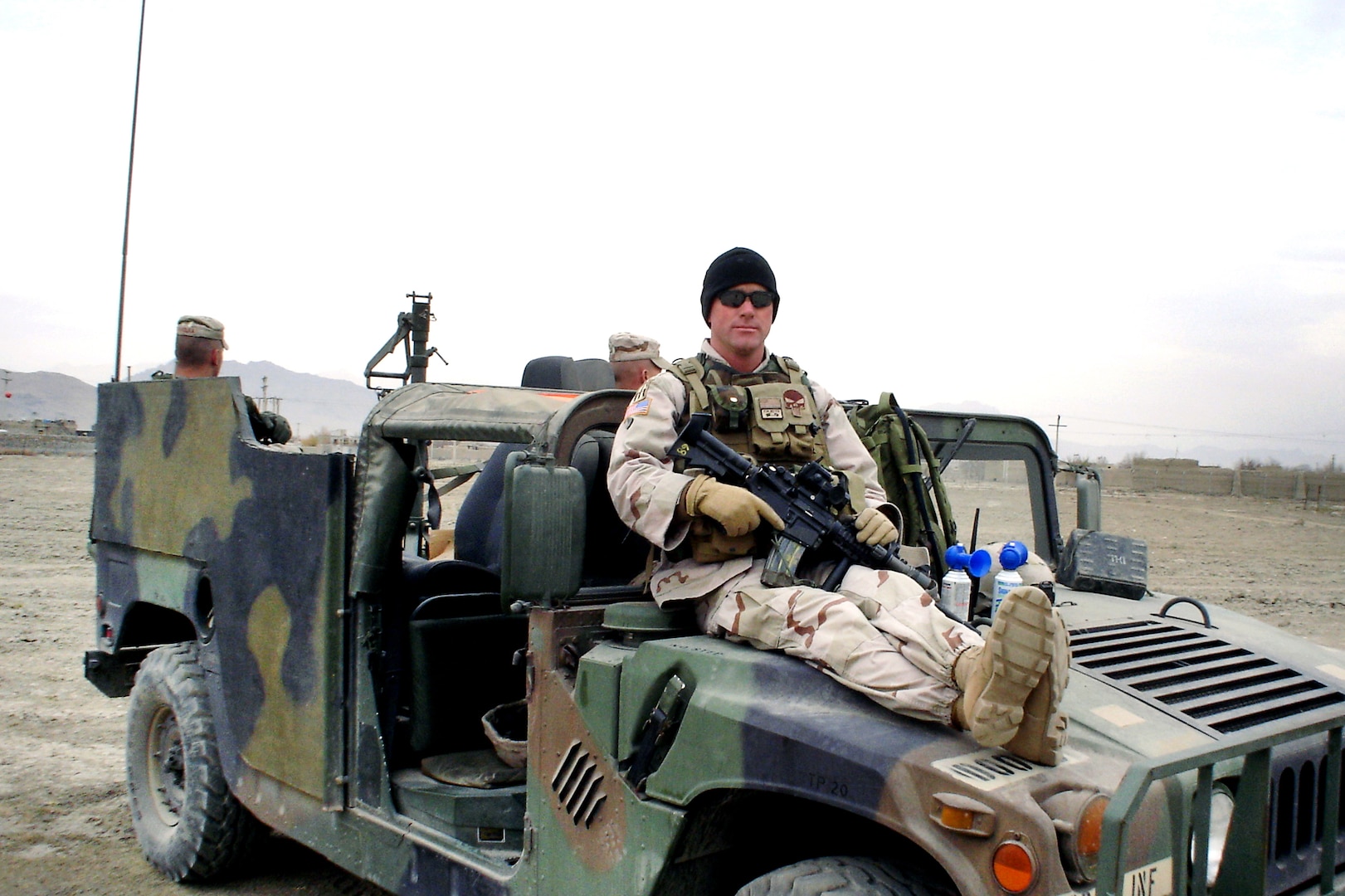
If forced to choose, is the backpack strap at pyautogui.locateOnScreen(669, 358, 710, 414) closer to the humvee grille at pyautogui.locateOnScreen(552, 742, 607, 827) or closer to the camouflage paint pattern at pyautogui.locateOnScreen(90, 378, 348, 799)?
the humvee grille at pyautogui.locateOnScreen(552, 742, 607, 827)

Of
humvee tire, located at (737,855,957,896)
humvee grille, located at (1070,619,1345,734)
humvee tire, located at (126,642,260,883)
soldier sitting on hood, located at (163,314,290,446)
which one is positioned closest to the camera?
humvee tire, located at (737,855,957,896)

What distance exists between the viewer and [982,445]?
4602 millimetres

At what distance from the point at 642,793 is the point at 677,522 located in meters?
0.68

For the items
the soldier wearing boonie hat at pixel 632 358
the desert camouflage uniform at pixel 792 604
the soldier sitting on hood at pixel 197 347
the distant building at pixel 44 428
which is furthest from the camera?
the distant building at pixel 44 428

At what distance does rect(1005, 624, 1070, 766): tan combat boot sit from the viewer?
2.20 metres

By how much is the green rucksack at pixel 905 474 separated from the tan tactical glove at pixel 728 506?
4.44 feet

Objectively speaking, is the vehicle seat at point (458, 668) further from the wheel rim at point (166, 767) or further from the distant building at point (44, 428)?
the distant building at point (44, 428)

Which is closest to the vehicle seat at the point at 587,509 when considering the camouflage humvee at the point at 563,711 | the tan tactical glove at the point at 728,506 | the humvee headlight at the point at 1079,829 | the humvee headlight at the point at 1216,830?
the camouflage humvee at the point at 563,711

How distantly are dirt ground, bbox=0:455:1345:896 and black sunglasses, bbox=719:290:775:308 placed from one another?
2.22 meters

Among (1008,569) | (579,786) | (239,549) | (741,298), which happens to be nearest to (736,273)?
(741,298)

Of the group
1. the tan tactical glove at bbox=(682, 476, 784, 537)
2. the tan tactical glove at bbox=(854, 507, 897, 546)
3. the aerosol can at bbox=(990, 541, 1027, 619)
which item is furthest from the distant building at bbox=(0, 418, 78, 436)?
the tan tactical glove at bbox=(854, 507, 897, 546)

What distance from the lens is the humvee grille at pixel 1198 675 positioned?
278 cm

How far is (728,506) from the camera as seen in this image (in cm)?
283

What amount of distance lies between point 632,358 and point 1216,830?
3.75 m
